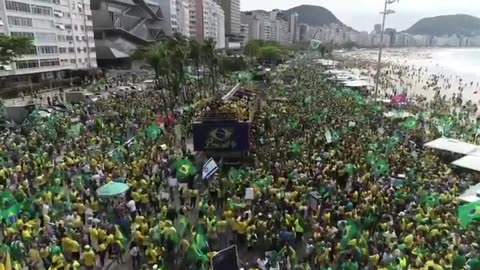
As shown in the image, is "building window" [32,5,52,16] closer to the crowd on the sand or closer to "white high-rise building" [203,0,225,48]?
the crowd on the sand

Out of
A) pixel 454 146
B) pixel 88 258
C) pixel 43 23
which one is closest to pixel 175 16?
pixel 43 23

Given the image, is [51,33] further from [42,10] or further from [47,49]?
[42,10]

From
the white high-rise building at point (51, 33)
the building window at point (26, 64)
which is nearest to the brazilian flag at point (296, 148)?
the white high-rise building at point (51, 33)

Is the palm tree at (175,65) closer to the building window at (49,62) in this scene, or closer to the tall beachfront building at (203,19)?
the building window at (49,62)

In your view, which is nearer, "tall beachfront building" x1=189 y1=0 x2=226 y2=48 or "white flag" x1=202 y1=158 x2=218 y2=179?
"white flag" x1=202 y1=158 x2=218 y2=179

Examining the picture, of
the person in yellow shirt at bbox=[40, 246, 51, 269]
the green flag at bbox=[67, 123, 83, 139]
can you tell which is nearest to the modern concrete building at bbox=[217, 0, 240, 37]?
the green flag at bbox=[67, 123, 83, 139]

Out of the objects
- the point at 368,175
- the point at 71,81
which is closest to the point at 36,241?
the point at 368,175

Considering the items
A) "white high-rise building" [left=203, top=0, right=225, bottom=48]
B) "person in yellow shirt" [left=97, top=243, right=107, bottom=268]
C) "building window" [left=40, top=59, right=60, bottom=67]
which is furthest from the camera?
"white high-rise building" [left=203, top=0, right=225, bottom=48]
